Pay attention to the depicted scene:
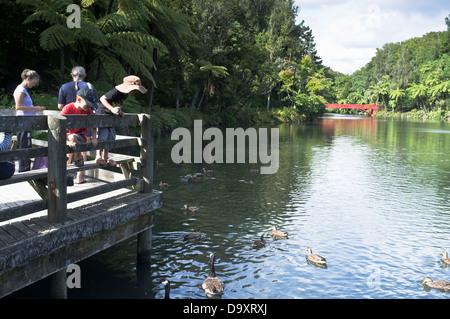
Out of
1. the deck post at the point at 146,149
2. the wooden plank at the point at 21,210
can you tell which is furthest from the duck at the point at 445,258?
the wooden plank at the point at 21,210

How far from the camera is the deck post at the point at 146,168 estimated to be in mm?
7305

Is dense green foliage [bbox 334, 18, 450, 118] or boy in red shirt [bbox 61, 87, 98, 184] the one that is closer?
boy in red shirt [bbox 61, 87, 98, 184]

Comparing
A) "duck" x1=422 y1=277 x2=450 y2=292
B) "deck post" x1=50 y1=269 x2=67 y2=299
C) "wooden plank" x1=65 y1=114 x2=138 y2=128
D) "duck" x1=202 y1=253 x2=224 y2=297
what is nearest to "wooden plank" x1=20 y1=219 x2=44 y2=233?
"deck post" x1=50 y1=269 x2=67 y2=299

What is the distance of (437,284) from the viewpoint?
303 inches

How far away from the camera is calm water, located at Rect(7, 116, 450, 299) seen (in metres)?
7.59

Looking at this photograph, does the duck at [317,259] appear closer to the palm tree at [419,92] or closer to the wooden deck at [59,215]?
the wooden deck at [59,215]

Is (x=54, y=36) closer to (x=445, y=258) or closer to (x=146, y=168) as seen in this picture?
(x=146, y=168)

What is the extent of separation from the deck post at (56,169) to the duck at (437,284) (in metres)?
6.26

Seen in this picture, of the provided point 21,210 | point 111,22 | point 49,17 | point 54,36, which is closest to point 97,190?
point 21,210

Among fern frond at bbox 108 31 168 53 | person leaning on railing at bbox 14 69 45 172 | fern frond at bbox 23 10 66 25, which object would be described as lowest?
person leaning on railing at bbox 14 69 45 172

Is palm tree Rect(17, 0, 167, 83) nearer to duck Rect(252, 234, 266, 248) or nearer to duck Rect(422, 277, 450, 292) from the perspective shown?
duck Rect(252, 234, 266, 248)

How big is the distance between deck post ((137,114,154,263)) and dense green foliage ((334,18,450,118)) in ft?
285

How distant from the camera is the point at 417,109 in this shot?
97.8m
